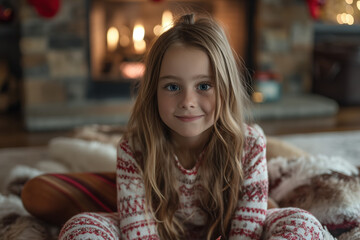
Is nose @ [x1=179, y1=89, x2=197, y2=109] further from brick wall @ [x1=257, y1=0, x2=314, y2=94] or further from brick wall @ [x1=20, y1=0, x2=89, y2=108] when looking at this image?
brick wall @ [x1=257, y1=0, x2=314, y2=94]

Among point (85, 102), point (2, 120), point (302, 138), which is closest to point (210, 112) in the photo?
point (302, 138)

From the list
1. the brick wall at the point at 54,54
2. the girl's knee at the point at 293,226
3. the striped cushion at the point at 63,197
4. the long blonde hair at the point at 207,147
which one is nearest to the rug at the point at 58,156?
the striped cushion at the point at 63,197

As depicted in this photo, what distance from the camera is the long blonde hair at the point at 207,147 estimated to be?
97 cm

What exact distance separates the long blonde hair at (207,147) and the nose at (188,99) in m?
0.06

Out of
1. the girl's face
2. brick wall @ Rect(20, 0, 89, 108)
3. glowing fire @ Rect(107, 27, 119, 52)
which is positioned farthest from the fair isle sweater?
glowing fire @ Rect(107, 27, 119, 52)

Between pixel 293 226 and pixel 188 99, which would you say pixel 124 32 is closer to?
pixel 188 99

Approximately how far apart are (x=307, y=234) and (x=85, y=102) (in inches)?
90.5

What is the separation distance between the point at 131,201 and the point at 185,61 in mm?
327

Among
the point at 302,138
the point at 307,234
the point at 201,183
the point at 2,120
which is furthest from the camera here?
the point at 2,120

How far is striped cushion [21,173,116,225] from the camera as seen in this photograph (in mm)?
1155

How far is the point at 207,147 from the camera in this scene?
1.03 meters

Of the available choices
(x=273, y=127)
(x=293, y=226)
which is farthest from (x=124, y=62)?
(x=293, y=226)

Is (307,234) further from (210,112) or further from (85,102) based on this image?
(85,102)

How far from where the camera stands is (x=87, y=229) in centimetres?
91
